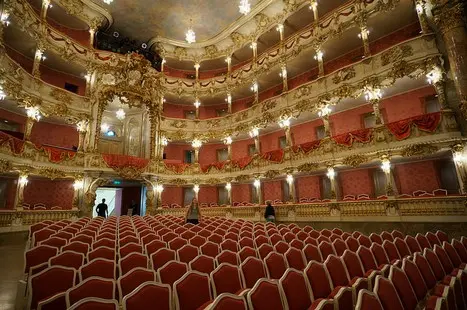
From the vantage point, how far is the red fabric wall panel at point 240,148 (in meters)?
18.1

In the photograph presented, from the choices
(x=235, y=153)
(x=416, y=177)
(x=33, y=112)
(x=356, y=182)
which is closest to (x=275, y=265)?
(x=416, y=177)

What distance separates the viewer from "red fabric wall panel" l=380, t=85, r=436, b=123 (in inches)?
430

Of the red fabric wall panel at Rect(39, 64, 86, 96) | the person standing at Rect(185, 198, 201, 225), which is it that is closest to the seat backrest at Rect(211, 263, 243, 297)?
the person standing at Rect(185, 198, 201, 225)

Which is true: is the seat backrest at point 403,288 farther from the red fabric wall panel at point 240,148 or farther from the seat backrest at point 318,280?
the red fabric wall panel at point 240,148

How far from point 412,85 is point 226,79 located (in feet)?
39.8

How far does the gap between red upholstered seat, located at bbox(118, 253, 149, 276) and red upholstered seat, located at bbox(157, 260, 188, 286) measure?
625 mm

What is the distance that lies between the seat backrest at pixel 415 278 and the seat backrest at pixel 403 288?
0.77ft

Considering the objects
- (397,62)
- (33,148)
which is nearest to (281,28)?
(397,62)

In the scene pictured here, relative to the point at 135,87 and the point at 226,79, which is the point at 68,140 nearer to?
the point at 135,87

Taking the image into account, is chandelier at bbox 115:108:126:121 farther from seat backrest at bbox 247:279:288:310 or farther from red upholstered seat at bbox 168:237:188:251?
seat backrest at bbox 247:279:288:310

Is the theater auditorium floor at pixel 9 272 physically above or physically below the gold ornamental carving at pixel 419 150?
below

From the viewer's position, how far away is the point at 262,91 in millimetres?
18078

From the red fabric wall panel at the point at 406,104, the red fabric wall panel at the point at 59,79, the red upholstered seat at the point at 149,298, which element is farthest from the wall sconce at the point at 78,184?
the red fabric wall panel at the point at 406,104

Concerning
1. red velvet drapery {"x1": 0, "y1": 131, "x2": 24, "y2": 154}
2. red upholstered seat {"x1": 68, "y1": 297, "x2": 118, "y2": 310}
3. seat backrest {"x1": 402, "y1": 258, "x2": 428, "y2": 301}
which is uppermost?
red velvet drapery {"x1": 0, "y1": 131, "x2": 24, "y2": 154}
